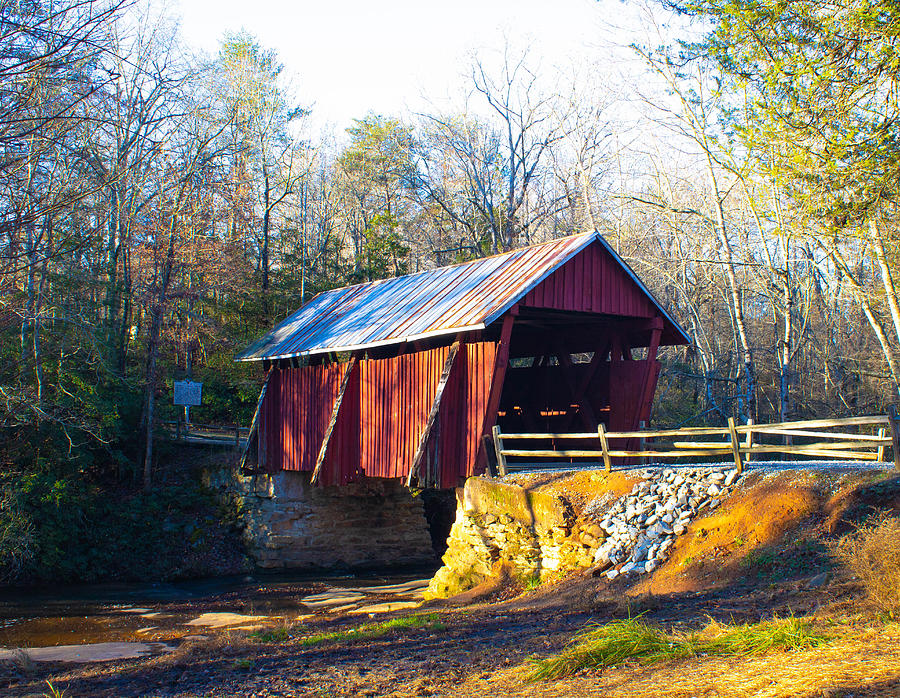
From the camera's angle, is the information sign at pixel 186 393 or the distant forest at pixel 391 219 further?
the information sign at pixel 186 393

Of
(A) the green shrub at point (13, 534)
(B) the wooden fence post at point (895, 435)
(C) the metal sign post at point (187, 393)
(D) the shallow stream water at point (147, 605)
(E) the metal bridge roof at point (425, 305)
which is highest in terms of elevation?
(E) the metal bridge roof at point (425, 305)

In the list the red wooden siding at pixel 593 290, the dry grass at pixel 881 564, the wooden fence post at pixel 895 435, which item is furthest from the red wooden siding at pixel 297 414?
the dry grass at pixel 881 564

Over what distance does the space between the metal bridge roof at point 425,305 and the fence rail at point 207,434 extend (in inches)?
167

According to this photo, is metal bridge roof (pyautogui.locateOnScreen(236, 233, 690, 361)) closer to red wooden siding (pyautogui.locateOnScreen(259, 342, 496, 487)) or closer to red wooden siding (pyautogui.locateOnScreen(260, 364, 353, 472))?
red wooden siding (pyautogui.locateOnScreen(259, 342, 496, 487))

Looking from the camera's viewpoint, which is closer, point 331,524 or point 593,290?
point 593,290

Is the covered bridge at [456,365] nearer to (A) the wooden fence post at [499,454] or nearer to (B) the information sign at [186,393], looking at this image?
(A) the wooden fence post at [499,454]

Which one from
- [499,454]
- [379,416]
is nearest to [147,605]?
[379,416]

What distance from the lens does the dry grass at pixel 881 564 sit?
232 inches

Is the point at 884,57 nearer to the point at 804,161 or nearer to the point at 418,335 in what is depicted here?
the point at 804,161

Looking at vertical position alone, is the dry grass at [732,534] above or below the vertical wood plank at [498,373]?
below

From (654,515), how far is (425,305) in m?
5.99

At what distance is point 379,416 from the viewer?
1520 centimetres

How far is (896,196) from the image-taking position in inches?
423

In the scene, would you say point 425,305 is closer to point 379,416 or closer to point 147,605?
point 379,416
